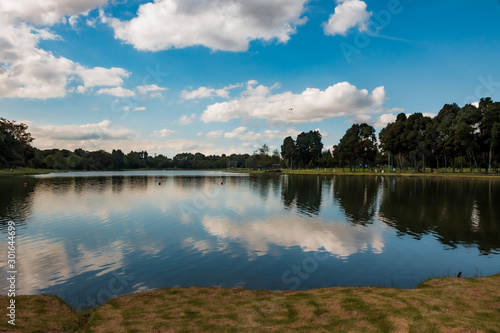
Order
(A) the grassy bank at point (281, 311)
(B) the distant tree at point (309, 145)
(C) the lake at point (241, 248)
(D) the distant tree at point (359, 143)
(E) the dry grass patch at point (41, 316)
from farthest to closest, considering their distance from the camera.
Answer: (B) the distant tree at point (309, 145), (D) the distant tree at point (359, 143), (C) the lake at point (241, 248), (E) the dry grass patch at point (41, 316), (A) the grassy bank at point (281, 311)

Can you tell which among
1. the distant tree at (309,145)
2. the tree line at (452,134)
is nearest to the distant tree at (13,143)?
the distant tree at (309,145)

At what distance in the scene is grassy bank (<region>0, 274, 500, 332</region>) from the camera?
807cm

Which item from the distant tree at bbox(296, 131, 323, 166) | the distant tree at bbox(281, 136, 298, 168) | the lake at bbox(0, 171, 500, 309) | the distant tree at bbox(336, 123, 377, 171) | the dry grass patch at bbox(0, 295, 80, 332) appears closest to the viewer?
the dry grass patch at bbox(0, 295, 80, 332)

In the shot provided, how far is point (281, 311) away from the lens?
30.6 ft

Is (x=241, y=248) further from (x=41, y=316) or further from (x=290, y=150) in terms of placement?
(x=290, y=150)

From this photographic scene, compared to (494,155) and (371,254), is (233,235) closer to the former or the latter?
(371,254)

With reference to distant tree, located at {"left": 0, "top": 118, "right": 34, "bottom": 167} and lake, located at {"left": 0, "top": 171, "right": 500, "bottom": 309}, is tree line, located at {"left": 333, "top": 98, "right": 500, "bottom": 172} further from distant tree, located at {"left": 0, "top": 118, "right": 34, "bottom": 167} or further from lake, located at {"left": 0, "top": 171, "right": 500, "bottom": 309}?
distant tree, located at {"left": 0, "top": 118, "right": 34, "bottom": 167}

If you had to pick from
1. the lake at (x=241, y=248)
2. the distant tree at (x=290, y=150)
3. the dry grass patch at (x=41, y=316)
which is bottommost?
the lake at (x=241, y=248)

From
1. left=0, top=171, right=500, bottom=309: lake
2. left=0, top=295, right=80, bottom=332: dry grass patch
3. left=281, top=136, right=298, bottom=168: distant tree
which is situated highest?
left=281, top=136, right=298, bottom=168: distant tree

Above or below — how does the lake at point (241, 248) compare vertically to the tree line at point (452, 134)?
below

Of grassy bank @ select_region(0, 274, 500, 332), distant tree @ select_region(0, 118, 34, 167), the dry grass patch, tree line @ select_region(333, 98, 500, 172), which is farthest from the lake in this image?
distant tree @ select_region(0, 118, 34, 167)

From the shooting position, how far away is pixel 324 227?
2533 cm

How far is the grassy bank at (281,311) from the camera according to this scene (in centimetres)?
807

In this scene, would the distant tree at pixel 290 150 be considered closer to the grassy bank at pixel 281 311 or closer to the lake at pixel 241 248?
the lake at pixel 241 248
